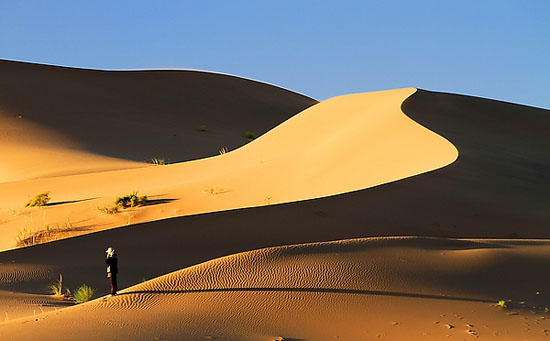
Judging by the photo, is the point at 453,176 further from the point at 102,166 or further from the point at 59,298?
the point at 102,166

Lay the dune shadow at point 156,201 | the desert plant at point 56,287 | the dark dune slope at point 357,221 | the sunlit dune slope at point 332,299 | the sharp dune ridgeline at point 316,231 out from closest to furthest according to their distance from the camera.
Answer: the sunlit dune slope at point 332,299, the sharp dune ridgeline at point 316,231, the desert plant at point 56,287, the dark dune slope at point 357,221, the dune shadow at point 156,201

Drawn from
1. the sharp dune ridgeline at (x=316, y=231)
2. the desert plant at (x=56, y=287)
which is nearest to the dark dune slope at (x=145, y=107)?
the sharp dune ridgeline at (x=316, y=231)

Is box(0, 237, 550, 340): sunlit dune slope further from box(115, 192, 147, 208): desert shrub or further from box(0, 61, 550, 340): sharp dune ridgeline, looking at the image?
box(115, 192, 147, 208): desert shrub

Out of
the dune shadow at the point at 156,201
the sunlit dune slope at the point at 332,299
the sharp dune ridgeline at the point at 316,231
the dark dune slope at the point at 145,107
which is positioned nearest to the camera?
the sunlit dune slope at the point at 332,299

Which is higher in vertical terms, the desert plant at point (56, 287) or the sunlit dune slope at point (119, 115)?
the sunlit dune slope at point (119, 115)

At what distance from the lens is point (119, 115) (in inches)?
2080

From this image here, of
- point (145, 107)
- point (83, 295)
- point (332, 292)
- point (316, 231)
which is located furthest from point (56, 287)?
point (145, 107)

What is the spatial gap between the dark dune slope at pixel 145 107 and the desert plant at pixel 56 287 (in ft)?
96.0

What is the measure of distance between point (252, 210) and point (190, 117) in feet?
143

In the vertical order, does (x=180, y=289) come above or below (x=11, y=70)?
below

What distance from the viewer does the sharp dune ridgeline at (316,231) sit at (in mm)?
8594

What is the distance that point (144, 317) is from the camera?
26.7 ft

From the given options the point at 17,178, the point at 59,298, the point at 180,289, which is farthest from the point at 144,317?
the point at 17,178

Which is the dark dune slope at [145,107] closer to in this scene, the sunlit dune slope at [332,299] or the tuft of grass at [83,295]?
the tuft of grass at [83,295]
